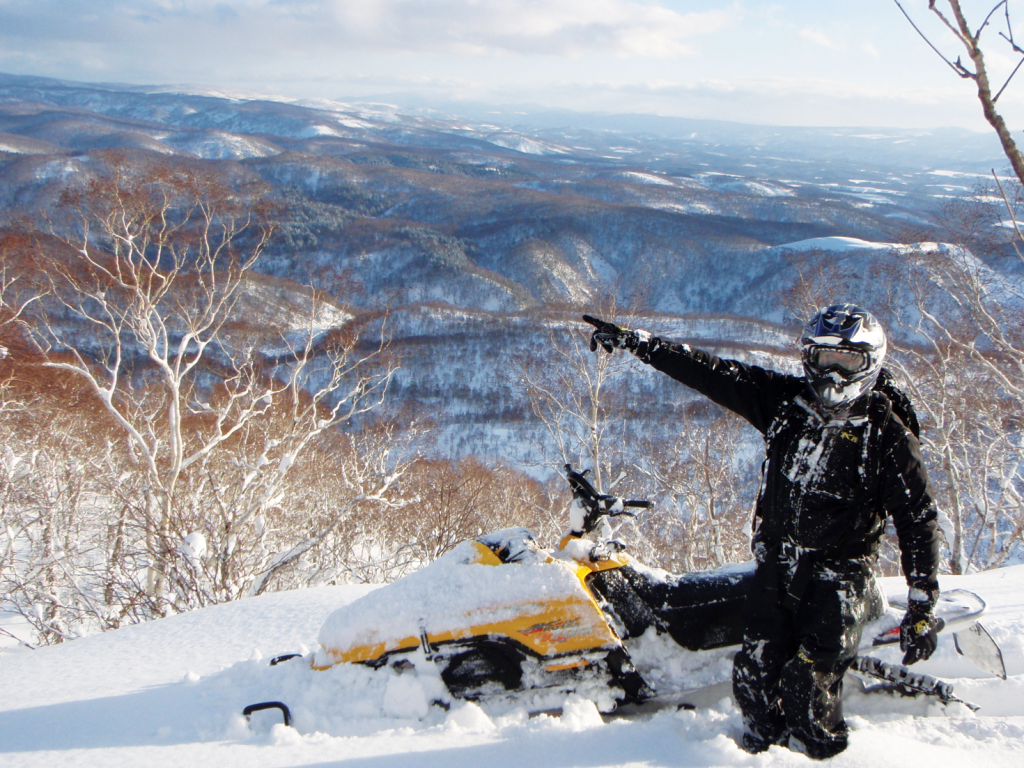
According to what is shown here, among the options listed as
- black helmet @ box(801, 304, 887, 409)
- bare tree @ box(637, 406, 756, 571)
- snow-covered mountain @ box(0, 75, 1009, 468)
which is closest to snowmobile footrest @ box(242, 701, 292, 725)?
black helmet @ box(801, 304, 887, 409)

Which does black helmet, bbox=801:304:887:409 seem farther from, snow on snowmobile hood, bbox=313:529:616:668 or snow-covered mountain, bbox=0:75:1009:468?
snow-covered mountain, bbox=0:75:1009:468

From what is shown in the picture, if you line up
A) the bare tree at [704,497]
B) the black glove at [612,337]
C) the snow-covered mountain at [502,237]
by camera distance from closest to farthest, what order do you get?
the black glove at [612,337], the bare tree at [704,497], the snow-covered mountain at [502,237]

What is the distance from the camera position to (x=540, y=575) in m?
2.54

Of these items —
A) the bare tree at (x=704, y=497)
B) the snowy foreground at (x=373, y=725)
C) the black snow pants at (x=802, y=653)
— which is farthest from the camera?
the bare tree at (x=704, y=497)

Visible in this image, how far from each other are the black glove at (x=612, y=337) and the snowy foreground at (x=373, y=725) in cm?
150

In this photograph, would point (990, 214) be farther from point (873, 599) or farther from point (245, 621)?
point (245, 621)

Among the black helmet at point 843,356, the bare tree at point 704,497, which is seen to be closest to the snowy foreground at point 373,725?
the black helmet at point 843,356

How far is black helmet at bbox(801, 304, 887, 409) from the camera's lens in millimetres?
2168

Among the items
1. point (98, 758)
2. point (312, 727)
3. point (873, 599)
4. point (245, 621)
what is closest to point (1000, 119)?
point (873, 599)

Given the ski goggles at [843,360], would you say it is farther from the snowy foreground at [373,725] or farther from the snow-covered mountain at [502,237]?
the snow-covered mountain at [502,237]

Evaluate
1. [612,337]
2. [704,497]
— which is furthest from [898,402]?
[704,497]

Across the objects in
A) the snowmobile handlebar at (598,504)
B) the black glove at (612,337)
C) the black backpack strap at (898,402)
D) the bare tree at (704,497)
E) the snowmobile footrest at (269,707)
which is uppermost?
the black glove at (612,337)

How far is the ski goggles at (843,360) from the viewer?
217cm

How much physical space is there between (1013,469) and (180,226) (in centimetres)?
1789
